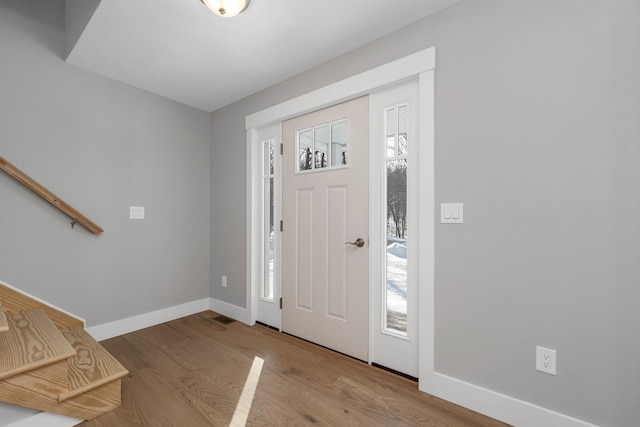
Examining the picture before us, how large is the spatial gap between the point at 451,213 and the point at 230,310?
245cm

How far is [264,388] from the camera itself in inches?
70.4

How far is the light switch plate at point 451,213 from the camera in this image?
165 cm

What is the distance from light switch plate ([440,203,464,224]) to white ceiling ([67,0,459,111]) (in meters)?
1.20

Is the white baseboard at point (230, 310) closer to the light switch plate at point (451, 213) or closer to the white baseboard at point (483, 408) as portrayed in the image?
the white baseboard at point (483, 408)

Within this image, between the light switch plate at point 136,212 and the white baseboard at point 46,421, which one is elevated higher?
the light switch plate at point 136,212

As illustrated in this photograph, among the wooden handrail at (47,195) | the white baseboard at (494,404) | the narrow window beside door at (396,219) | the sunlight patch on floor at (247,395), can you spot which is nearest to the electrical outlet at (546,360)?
the white baseboard at (494,404)

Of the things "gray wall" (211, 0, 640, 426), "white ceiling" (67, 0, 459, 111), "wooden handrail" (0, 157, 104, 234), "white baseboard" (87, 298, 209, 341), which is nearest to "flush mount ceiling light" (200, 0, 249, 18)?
"white ceiling" (67, 0, 459, 111)

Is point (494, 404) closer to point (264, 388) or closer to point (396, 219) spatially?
point (396, 219)

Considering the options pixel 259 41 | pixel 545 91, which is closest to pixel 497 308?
pixel 545 91

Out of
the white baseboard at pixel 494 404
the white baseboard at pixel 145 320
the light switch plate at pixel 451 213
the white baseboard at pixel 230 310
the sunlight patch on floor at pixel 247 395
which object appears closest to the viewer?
the white baseboard at pixel 494 404

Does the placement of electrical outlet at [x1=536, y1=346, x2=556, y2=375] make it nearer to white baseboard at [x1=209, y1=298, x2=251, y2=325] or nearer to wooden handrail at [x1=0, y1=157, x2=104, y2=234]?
white baseboard at [x1=209, y1=298, x2=251, y2=325]

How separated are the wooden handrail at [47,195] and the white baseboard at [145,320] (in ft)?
2.82

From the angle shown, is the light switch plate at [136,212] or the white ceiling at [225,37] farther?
the light switch plate at [136,212]

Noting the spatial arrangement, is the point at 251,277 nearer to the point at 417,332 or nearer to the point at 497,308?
the point at 417,332
